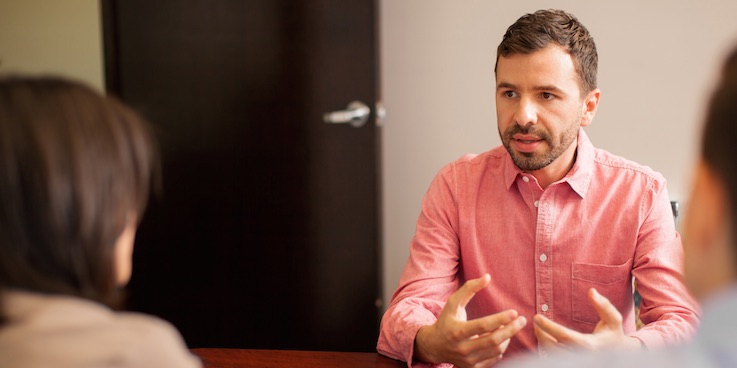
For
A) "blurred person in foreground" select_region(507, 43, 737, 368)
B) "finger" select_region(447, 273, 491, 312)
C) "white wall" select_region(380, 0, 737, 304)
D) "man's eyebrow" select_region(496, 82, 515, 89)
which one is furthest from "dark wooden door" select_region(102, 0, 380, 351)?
"blurred person in foreground" select_region(507, 43, 737, 368)

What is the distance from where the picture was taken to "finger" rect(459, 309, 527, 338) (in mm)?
1225

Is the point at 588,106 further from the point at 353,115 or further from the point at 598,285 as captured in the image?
the point at 353,115

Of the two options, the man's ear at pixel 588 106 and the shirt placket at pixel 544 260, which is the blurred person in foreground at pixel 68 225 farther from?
the man's ear at pixel 588 106

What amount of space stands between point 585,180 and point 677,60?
3.30 ft

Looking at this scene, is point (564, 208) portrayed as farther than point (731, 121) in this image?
Yes

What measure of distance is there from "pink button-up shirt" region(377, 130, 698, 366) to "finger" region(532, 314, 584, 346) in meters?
0.29

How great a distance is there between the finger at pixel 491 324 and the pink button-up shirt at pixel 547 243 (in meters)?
0.19

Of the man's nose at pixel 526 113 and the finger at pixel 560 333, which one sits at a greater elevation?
the man's nose at pixel 526 113

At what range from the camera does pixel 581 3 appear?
2.42m

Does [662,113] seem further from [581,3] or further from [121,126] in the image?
[121,126]

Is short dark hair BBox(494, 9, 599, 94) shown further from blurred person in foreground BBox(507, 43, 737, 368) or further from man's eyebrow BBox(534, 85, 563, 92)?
blurred person in foreground BBox(507, 43, 737, 368)

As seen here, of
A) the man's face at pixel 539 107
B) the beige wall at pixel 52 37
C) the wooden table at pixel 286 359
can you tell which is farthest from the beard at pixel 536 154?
the beige wall at pixel 52 37

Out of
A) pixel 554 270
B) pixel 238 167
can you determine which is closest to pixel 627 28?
pixel 554 270

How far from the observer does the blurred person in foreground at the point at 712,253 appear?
2.06 feet
